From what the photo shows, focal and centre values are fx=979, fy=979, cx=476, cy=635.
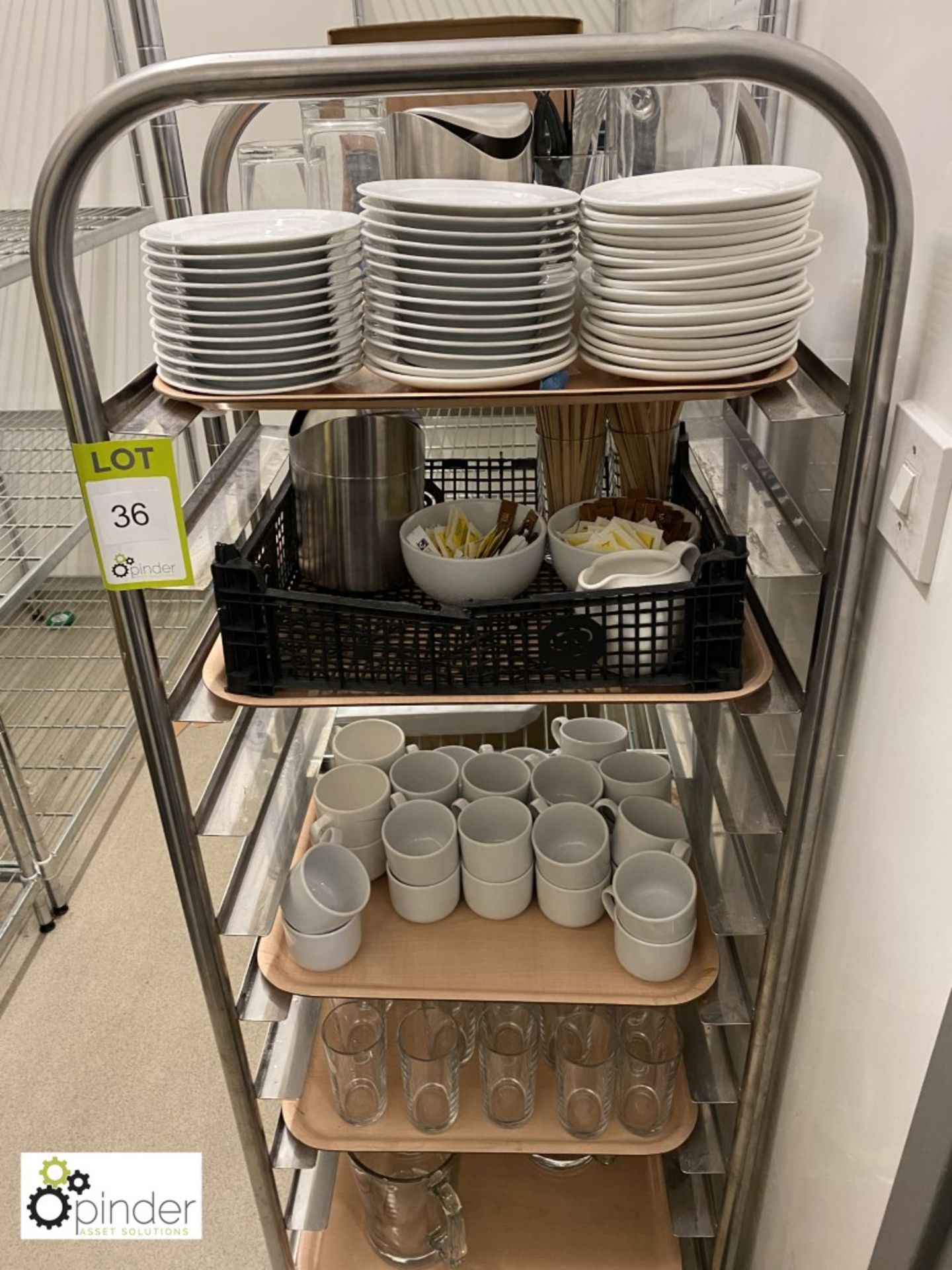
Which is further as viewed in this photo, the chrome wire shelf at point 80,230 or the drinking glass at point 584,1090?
the chrome wire shelf at point 80,230

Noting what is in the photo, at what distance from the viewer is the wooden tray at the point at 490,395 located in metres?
0.83

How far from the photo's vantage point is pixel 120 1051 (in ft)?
6.00

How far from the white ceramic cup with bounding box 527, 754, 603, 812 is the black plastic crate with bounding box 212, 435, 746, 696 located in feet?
1.49

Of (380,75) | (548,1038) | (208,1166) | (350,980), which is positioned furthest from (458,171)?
(208,1166)

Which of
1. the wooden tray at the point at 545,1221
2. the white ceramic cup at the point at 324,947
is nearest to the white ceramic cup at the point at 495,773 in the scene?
the white ceramic cup at the point at 324,947

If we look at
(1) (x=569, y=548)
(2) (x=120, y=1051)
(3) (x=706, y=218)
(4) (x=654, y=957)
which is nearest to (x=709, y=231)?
(3) (x=706, y=218)

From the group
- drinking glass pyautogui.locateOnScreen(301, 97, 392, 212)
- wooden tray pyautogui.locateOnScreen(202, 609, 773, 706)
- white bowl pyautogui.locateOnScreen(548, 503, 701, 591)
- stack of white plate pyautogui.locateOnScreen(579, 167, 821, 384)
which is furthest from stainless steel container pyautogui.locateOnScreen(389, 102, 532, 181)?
wooden tray pyautogui.locateOnScreen(202, 609, 773, 706)

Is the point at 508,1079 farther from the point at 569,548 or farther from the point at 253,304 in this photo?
the point at 253,304

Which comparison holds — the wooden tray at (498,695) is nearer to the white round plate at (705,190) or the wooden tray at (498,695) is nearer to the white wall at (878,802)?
the white wall at (878,802)

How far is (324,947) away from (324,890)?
0.42 ft

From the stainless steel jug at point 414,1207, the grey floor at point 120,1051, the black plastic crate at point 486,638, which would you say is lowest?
the grey floor at point 120,1051

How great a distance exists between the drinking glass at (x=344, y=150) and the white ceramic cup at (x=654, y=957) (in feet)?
2.79

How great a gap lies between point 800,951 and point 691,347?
0.69 metres

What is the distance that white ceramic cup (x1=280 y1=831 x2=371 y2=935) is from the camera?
45.3 inches
